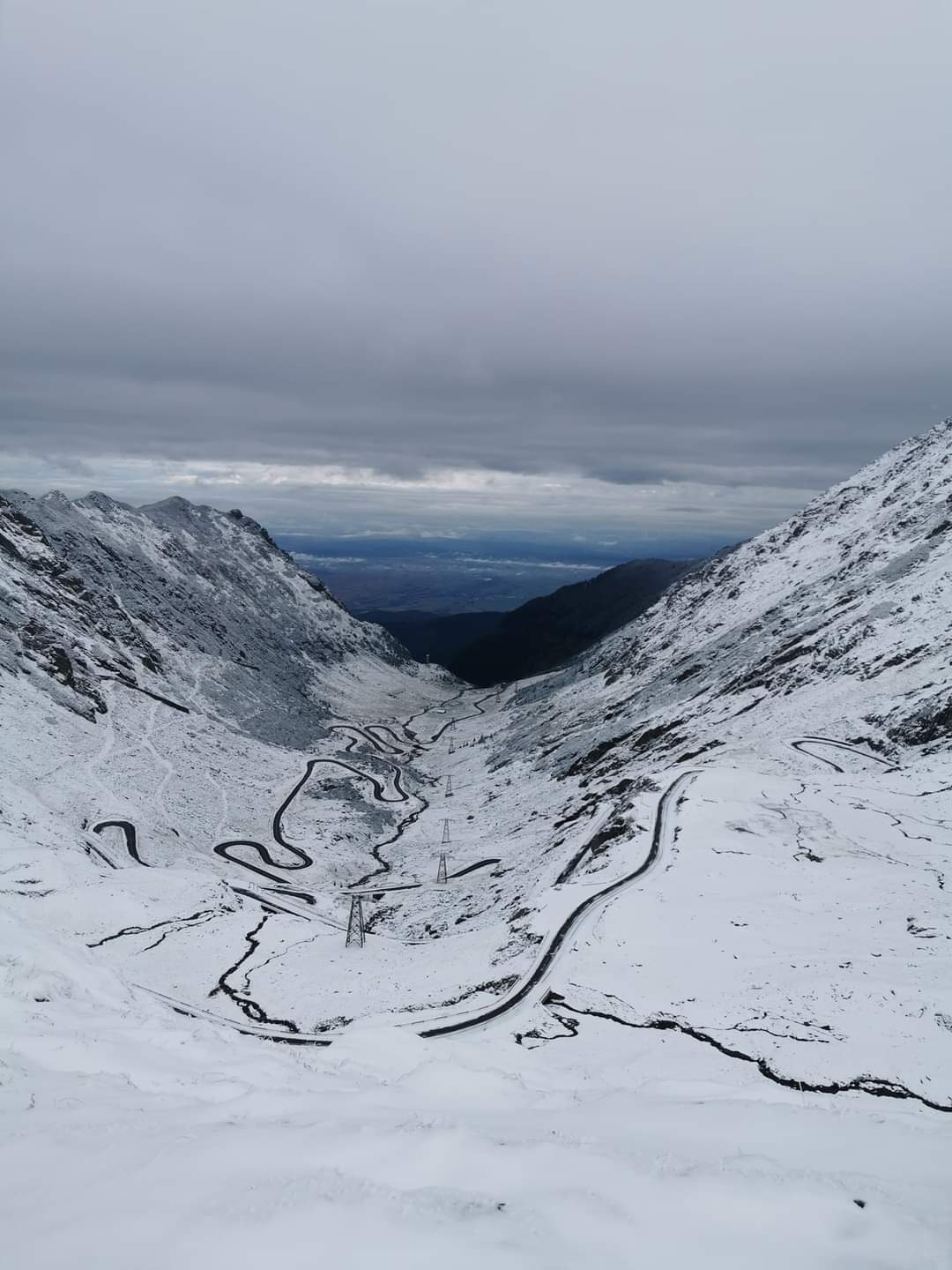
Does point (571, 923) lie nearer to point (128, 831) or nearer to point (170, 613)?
point (128, 831)

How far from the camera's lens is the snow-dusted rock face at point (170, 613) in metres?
84.2

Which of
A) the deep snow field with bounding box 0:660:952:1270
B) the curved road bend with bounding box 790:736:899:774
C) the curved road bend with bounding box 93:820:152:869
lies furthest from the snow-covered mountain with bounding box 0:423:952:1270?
the curved road bend with bounding box 790:736:899:774

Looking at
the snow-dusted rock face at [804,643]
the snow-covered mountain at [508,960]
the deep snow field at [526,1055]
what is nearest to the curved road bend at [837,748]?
the deep snow field at [526,1055]

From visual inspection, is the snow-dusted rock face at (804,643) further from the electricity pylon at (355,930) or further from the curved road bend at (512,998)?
the electricity pylon at (355,930)

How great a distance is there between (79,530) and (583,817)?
353 feet

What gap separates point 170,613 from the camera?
4751 inches

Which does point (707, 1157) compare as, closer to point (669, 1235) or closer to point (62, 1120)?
point (669, 1235)

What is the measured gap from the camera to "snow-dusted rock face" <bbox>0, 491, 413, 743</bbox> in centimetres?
8419

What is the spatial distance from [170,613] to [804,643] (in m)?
104

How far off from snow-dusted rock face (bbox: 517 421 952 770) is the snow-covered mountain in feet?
2.08

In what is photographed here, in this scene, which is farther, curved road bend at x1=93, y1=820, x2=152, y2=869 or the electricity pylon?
curved road bend at x1=93, y1=820, x2=152, y2=869

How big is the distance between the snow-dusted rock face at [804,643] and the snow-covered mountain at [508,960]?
63cm

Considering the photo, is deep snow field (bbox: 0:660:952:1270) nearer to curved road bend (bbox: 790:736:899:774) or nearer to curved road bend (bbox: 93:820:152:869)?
curved road bend (bbox: 790:736:899:774)

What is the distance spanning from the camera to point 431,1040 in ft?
72.1
